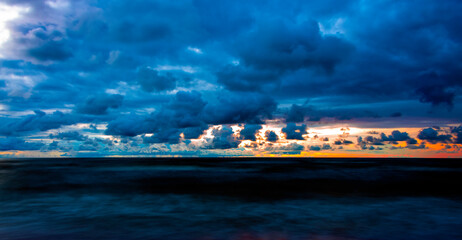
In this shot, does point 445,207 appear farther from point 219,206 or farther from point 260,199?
point 219,206

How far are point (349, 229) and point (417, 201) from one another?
1263 centimetres

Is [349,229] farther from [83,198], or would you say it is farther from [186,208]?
[83,198]

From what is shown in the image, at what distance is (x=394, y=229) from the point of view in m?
13.5

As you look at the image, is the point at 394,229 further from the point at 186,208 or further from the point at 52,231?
the point at 52,231

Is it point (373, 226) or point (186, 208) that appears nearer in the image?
point (373, 226)

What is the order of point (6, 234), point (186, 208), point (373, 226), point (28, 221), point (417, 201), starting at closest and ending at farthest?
point (6, 234)
point (373, 226)
point (28, 221)
point (186, 208)
point (417, 201)

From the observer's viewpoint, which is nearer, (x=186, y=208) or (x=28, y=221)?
(x=28, y=221)

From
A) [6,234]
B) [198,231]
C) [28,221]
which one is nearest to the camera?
[6,234]

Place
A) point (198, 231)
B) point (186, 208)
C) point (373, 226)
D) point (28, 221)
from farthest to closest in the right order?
point (186, 208) → point (28, 221) → point (373, 226) → point (198, 231)

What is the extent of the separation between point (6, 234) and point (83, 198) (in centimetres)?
1142

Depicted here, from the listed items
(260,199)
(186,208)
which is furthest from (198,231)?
(260,199)

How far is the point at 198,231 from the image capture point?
1314cm

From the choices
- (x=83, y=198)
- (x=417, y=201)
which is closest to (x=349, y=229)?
(x=417, y=201)

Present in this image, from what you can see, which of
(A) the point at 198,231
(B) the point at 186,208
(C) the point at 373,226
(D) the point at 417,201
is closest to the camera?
(A) the point at 198,231
